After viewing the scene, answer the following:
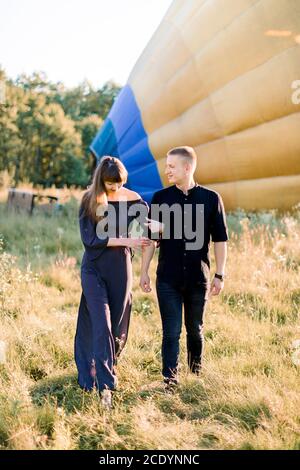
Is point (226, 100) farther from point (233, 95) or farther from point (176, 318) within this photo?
point (176, 318)

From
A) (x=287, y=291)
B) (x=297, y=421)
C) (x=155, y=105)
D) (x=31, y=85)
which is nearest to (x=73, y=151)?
(x=31, y=85)

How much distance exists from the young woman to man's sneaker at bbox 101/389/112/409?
0.08 metres

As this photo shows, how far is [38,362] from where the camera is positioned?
11.5 ft

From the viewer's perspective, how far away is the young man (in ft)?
10.4

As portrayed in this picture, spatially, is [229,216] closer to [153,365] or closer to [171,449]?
[153,365]

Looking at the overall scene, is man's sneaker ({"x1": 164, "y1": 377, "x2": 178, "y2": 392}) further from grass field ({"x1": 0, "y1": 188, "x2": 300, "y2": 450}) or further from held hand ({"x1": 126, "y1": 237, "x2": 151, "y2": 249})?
held hand ({"x1": 126, "y1": 237, "x2": 151, "y2": 249})

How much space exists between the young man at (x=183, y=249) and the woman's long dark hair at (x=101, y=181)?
0.27 metres

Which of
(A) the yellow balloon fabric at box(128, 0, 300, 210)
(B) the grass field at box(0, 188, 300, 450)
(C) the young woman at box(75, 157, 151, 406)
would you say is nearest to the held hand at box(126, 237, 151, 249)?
(C) the young woman at box(75, 157, 151, 406)

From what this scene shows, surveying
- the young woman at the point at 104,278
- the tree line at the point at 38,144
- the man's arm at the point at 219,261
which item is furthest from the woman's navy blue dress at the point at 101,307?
the tree line at the point at 38,144

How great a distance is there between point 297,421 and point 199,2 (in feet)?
19.7

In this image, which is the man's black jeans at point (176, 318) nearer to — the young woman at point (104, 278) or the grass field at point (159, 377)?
the grass field at point (159, 377)

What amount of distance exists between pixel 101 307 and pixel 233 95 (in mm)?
4153

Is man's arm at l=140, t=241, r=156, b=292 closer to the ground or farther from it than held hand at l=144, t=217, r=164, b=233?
closer to the ground

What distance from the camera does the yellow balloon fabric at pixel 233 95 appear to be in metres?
6.09
